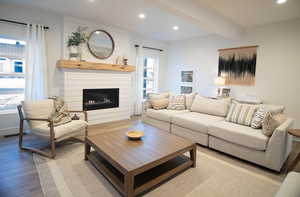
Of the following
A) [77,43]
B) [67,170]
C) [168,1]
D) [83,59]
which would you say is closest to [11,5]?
[77,43]

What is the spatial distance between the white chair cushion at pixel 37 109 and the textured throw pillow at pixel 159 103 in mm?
2172

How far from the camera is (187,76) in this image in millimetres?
5609

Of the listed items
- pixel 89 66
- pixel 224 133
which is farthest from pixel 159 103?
pixel 89 66

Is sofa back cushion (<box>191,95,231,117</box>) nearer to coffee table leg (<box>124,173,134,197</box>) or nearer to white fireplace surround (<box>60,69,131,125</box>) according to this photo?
white fireplace surround (<box>60,69,131,125</box>)

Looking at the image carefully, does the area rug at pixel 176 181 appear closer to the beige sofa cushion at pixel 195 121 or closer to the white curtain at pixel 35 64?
the beige sofa cushion at pixel 195 121

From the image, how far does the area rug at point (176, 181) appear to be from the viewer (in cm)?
184

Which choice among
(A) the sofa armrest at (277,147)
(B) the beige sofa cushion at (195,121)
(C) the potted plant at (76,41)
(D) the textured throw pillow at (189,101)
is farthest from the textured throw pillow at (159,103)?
(A) the sofa armrest at (277,147)

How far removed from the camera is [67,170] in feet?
7.27

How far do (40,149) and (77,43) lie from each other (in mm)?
2287

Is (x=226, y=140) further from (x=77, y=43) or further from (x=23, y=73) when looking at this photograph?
(x=23, y=73)

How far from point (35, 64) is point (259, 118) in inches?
172

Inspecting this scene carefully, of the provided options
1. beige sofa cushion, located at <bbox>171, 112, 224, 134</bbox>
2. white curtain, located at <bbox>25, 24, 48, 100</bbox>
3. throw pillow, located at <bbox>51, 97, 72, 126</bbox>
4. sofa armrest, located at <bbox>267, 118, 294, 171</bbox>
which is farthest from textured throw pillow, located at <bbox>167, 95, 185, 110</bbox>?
white curtain, located at <bbox>25, 24, 48, 100</bbox>

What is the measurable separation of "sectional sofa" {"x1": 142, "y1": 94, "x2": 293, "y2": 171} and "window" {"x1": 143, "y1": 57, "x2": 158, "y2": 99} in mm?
1772

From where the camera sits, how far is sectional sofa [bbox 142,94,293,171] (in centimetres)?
228
